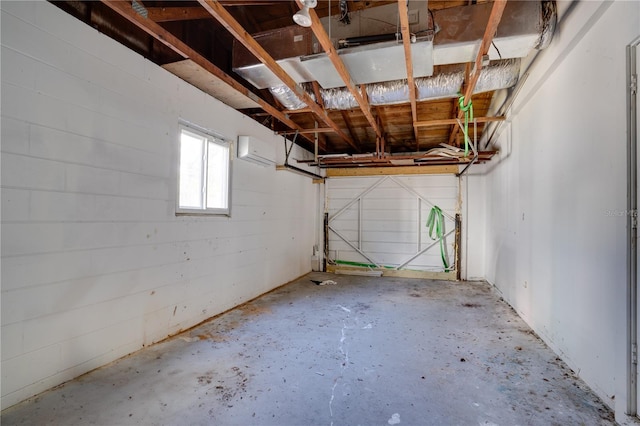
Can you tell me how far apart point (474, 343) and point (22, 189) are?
368 cm

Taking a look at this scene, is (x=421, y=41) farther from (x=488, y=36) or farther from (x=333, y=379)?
(x=333, y=379)

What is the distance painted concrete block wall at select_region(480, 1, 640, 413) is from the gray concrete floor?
32cm

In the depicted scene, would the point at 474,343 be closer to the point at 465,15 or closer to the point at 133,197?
the point at 465,15

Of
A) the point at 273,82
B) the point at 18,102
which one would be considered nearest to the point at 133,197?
the point at 18,102

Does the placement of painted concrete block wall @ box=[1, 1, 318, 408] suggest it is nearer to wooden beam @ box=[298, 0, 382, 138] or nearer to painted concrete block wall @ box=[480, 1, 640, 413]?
wooden beam @ box=[298, 0, 382, 138]

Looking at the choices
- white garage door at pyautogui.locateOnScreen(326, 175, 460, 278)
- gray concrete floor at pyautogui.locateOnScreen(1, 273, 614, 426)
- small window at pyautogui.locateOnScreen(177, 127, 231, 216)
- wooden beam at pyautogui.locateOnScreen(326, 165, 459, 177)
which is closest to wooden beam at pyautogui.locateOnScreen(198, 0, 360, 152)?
small window at pyautogui.locateOnScreen(177, 127, 231, 216)

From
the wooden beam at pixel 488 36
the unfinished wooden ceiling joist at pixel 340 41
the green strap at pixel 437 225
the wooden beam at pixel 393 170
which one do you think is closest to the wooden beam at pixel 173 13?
the unfinished wooden ceiling joist at pixel 340 41

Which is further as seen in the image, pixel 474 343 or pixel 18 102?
pixel 474 343

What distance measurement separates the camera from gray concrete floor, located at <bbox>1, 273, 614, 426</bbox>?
1795mm

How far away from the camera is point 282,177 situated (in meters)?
5.27

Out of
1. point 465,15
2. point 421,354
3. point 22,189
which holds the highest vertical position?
point 465,15

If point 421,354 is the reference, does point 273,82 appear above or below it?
above

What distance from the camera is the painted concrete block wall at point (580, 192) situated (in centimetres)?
183

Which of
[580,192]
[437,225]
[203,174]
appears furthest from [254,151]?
[437,225]
